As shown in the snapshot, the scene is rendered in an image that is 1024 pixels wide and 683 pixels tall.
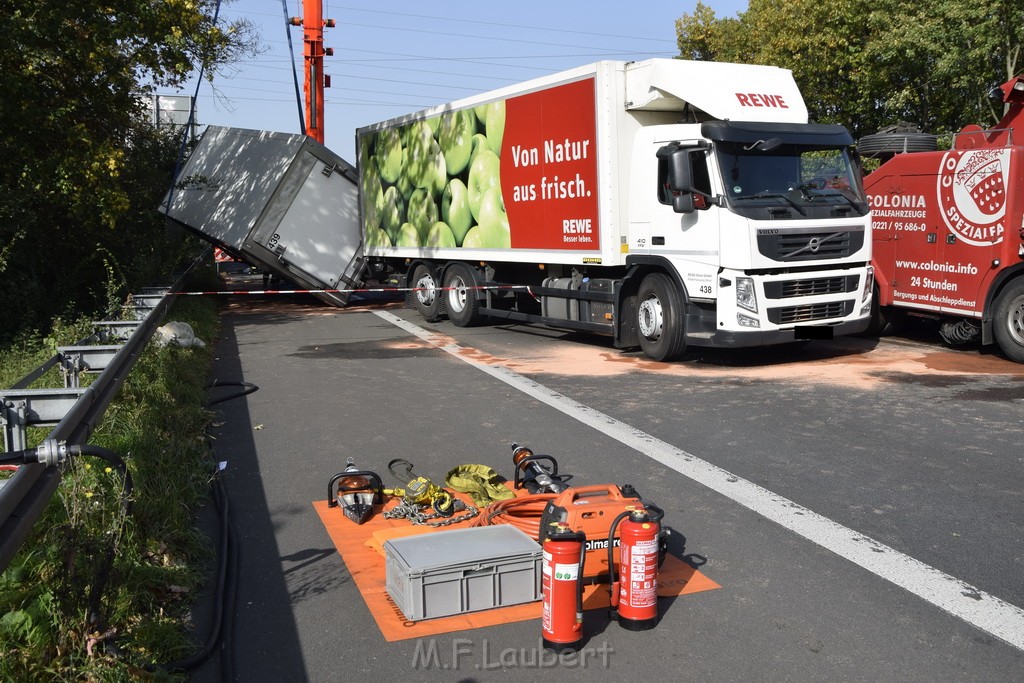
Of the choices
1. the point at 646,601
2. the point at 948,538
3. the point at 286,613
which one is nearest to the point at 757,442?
the point at 948,538

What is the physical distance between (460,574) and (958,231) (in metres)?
9.89

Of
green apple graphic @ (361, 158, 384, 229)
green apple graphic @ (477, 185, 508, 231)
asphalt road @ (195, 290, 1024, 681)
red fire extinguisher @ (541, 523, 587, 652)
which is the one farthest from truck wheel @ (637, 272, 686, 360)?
red fire extinguisher @ (541, 523, 587, 652)

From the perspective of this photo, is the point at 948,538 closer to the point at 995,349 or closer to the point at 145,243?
the point at 995,349

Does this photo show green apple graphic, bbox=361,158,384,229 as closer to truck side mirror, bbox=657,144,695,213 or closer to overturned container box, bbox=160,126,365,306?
overturned container box, bbox=160,126,365,306

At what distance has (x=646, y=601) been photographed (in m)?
4.52

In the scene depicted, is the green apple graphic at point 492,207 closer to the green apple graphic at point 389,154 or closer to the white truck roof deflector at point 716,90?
the white truck roof deflector at point 716,90

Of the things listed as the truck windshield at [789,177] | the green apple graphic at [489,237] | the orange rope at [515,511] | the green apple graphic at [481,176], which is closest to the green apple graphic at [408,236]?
the green apple graphic at [489,237]

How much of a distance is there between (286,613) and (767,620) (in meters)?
2.31

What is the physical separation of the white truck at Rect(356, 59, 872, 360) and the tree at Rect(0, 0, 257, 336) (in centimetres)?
518

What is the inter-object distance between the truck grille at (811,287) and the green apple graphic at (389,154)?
885cm

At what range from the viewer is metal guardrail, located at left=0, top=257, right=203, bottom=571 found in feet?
12.6

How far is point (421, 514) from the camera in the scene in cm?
622

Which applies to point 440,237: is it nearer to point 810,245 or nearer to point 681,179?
point 681,179

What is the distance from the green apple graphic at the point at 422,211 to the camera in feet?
56.5
